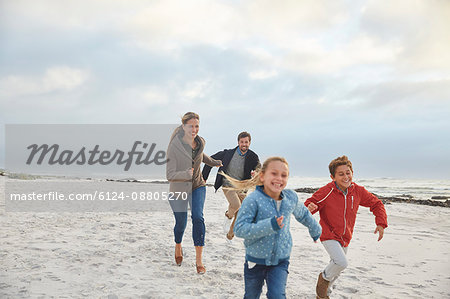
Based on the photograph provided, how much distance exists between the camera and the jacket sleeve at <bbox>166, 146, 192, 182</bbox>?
4.95 meters

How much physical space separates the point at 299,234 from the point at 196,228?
14.6ft

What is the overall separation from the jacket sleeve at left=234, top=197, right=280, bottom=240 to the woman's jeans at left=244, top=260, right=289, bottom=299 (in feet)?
1.40

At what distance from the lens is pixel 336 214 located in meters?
4.13

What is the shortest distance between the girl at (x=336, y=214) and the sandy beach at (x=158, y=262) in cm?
68

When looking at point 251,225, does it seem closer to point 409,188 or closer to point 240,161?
point 240,161

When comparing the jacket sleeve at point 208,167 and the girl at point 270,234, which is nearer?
the girl at point 270,234

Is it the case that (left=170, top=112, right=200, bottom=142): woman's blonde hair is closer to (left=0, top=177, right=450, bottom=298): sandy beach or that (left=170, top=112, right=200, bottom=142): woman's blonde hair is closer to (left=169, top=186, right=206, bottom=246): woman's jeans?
(left=169, top=186, right=206, bottom=246): woman's jeans

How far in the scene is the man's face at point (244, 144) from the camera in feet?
23.7

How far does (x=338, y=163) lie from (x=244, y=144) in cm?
313

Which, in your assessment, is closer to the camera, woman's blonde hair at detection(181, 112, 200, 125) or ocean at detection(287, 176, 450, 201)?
woman's blonde hair at detection(181, 112, 200, 125)

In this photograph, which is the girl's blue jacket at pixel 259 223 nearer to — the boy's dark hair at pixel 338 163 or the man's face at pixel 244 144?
the boy's dark hair at pixel 338 163

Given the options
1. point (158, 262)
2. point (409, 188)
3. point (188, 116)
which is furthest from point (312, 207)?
point (409, 188)

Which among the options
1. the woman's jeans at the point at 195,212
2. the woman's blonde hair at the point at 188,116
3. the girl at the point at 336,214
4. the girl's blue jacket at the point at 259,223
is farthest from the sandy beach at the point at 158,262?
the woman's blonde hair at the point at 188,116

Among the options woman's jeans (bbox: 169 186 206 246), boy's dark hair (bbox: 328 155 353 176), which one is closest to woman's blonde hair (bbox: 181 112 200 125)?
woman's jeans (bbox: 169 186 206 246)
